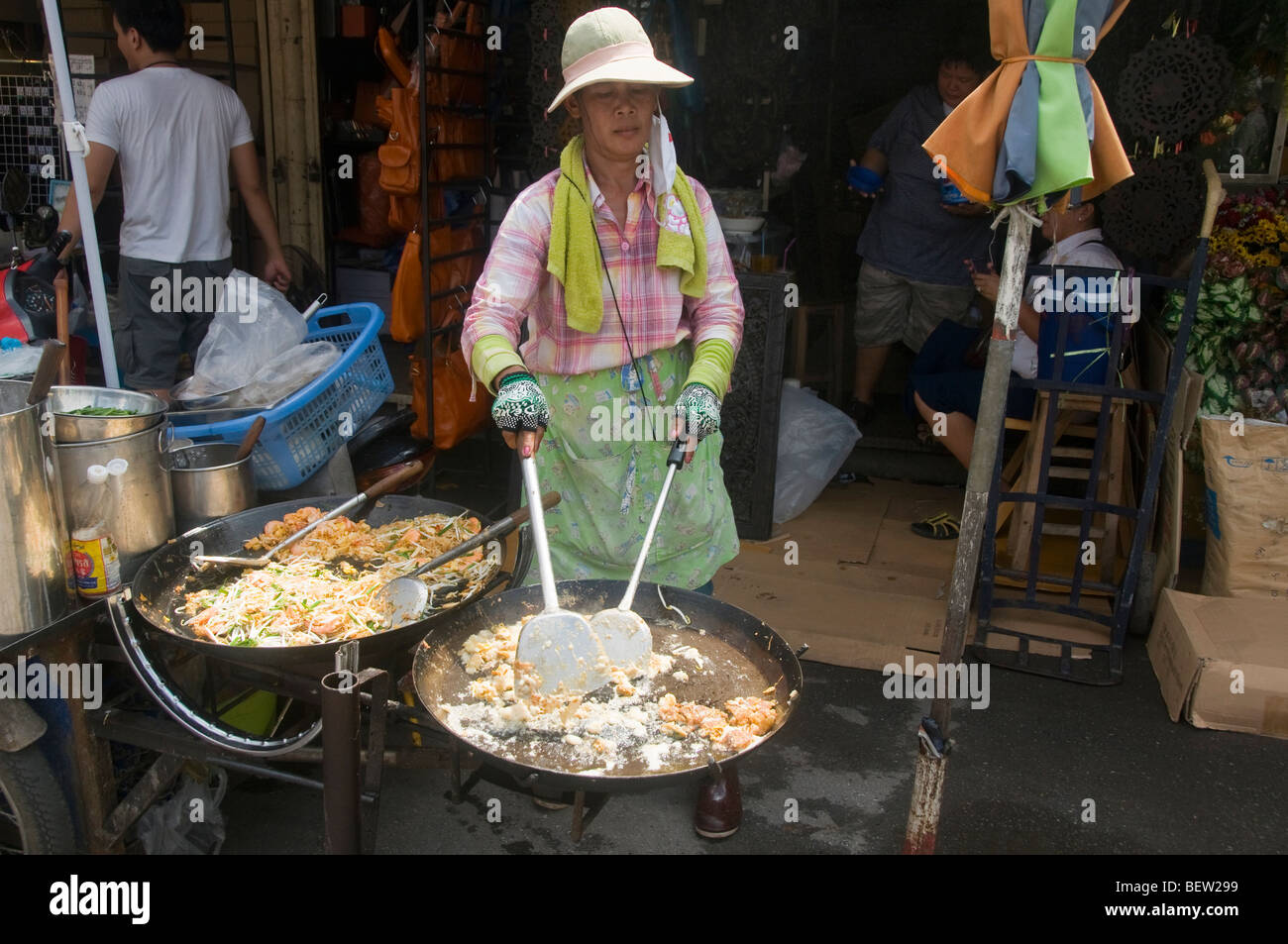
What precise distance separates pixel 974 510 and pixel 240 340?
2.52 metres

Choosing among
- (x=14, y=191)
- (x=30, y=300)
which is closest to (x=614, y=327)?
(x=30, y=300)

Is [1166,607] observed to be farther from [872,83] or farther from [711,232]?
[872,83]

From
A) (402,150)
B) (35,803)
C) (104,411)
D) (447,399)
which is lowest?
(35,803)

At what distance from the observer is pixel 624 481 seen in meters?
2.94

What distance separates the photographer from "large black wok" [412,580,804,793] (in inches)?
73.5

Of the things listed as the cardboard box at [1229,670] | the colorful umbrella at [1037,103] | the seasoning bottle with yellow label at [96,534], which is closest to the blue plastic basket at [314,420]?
the seasoning bottle with yellow label at [96,534]

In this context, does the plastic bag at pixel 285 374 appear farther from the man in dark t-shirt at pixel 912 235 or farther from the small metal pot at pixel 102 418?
the man in dark t-shirt at pixel 912 235

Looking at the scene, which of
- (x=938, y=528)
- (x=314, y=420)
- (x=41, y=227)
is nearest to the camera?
(x=314, y=420)

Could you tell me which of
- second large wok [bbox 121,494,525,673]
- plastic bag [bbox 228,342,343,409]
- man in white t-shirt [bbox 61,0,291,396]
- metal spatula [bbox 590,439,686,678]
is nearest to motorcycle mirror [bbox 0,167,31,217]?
man in white t-shirt [bbox 61,0,291,396]

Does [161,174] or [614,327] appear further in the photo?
[161,174]

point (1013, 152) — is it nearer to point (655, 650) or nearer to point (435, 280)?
point (655, 650)

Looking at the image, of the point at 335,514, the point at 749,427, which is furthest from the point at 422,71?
the point at 335,514

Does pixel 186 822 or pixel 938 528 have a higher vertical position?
pixel 938 528

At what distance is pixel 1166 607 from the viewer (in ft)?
13.5
